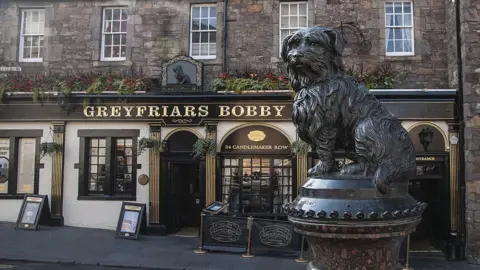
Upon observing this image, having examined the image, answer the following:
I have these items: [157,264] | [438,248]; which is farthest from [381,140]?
[438,248]

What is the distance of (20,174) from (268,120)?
25.9 ft

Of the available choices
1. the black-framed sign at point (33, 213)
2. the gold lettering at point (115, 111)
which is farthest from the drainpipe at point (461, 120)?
the black-framed sign at point (33, 213)

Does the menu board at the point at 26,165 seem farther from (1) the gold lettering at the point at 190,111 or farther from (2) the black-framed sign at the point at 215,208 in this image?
(2) the black-framed sign at the point at 215,208

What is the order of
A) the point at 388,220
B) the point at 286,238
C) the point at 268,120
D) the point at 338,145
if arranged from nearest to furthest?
the point at 388,220 < the point at 338,145 < the point at 286,238 < the point at 268,120

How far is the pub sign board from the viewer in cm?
1247

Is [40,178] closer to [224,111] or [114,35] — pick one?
[114,35]

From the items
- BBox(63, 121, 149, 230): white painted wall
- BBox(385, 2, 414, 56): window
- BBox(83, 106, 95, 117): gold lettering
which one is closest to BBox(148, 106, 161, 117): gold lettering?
BBox(63, 121, 149, 230): white painted wall

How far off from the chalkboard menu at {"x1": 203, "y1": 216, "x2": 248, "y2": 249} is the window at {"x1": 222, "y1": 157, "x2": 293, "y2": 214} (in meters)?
1.84

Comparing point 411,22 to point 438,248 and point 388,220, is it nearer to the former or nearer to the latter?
point 438,248

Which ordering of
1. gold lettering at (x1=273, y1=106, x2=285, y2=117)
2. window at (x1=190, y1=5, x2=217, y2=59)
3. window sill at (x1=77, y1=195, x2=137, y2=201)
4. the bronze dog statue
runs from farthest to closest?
window at (x1=190, y1=5, x2=217, y2=59)
window sill at (x1=77, y1=195, x2=137, y2=201)
gold lettering at (x1=273, y1=106, x2=285, y2=117)
the bronze dog statue

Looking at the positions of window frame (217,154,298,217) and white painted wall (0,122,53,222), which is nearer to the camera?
window frame (217,154,298,217)

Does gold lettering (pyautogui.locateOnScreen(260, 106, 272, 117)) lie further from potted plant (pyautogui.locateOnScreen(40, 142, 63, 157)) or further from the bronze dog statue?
the bronze dog statue

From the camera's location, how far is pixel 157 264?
30.9ft

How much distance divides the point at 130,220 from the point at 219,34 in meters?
6.16
